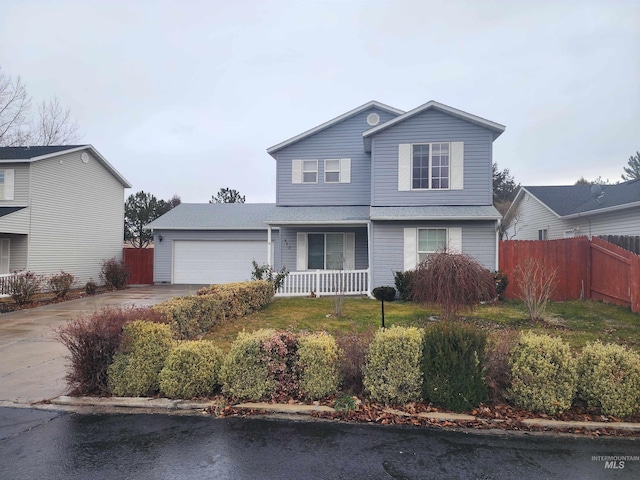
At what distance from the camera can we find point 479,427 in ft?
14.1

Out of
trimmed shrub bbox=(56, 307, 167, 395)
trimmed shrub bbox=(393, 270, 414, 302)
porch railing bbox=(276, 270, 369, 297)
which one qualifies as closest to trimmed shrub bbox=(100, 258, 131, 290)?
porch railing bbox=(276, 270, 369, 297)

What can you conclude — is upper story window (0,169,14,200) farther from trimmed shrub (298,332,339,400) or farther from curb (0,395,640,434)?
trimmed shrub (298,332,339,400)

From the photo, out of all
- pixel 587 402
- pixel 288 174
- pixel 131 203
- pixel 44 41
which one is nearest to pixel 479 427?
pixel 587 402

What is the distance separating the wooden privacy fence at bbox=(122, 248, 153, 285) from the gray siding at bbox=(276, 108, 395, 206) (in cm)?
906

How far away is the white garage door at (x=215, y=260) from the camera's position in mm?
19766

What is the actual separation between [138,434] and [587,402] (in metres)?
5.10

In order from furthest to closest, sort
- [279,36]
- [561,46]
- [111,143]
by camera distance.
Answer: [111,143]
[279,36]
[561,46]

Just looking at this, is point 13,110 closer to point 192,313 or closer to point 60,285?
point 60,285

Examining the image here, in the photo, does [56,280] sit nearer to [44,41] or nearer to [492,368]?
[44,41]

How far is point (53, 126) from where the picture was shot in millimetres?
28719

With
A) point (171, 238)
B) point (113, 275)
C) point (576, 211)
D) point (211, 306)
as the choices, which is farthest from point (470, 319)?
point (113, 275)

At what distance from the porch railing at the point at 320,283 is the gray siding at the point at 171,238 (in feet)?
19.0

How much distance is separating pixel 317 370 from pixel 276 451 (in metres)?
1.30

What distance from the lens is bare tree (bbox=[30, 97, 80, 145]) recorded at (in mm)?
28156
